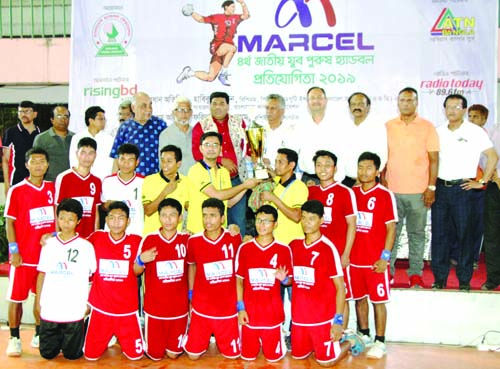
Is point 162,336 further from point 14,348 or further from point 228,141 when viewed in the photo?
point 228,141

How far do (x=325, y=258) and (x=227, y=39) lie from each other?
3655 millimetres

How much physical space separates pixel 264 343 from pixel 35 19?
252 inches

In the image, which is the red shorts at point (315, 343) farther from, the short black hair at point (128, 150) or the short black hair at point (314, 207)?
the short black hair at point (128, 150)

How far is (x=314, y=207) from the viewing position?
4.56 metres

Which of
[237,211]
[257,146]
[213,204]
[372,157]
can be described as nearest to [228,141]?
[237,211]

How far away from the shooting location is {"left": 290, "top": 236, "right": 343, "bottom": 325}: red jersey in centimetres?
465

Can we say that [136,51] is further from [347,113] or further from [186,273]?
[186,273]

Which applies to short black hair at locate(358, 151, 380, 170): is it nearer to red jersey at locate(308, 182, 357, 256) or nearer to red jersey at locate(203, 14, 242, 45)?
red jersey at locate(308, 182, 357, 256)

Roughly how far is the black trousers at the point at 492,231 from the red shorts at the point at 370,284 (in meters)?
1.38

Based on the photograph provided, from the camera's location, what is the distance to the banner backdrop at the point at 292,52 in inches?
269

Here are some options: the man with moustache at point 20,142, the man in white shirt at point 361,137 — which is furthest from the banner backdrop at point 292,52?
the man in white shirt at point 361,137

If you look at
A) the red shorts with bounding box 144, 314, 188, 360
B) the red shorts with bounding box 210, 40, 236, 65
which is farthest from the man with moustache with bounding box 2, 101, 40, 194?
the red shorts with bounding box 144, 314, 188, 360

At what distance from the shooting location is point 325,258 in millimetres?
4652

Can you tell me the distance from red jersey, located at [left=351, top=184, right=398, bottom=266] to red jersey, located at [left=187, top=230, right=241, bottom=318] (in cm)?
104
